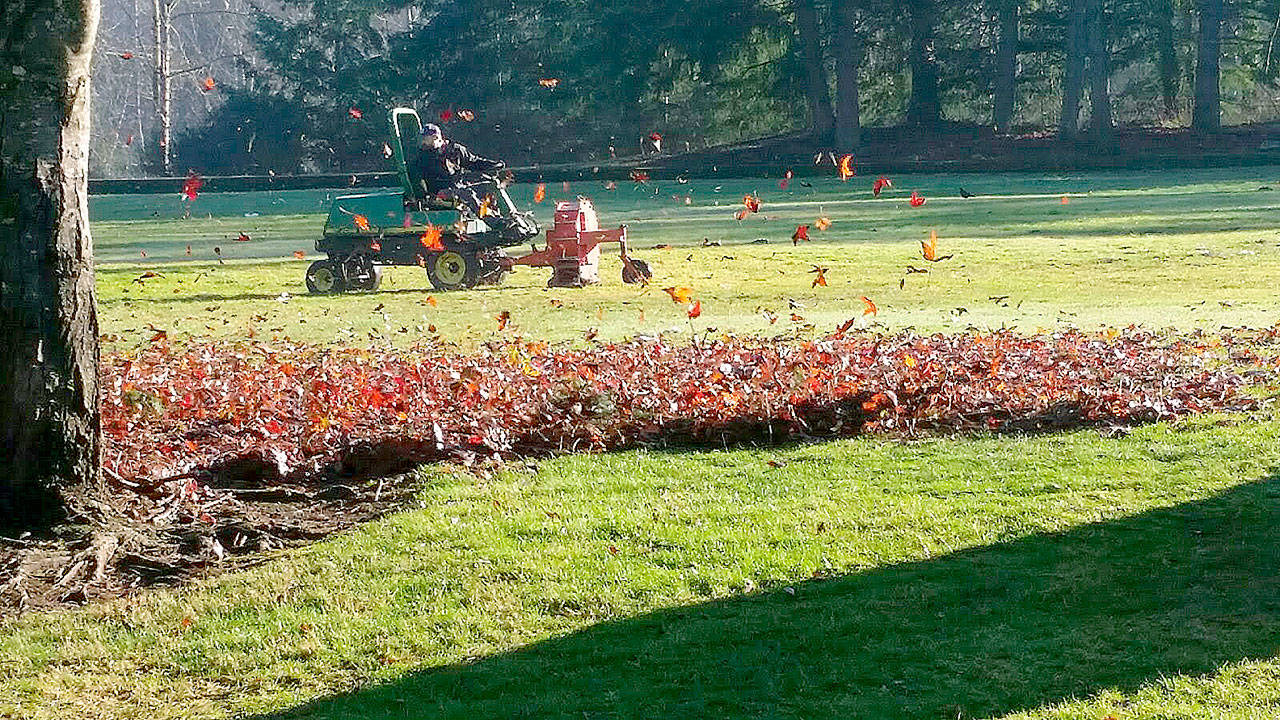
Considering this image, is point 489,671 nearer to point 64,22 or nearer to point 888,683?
point 888,683

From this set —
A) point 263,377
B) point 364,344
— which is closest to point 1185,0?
point 364,344

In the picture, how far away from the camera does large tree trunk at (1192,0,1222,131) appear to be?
4809 centimetres

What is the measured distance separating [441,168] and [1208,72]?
35247mm

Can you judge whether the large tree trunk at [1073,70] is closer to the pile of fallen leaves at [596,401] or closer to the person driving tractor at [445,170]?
the person driving tractor at [445,170]

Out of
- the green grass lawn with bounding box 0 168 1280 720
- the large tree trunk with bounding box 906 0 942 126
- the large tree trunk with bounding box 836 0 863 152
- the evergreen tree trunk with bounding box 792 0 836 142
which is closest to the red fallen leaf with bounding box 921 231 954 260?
the green grass lawn with bounding box 0 168 1280 720

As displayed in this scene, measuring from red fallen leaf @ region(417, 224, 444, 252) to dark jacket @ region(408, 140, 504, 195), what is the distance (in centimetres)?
45

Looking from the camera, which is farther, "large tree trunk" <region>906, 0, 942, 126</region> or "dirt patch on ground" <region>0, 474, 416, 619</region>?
"large tree trunk" <region>906, 0, 942, 126</region>

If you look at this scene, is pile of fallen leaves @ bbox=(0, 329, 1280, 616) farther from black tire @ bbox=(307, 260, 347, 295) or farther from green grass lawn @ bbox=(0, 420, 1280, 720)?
black tire @ bbox=(307, 260, 347, 295)

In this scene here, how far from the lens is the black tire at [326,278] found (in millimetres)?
19828

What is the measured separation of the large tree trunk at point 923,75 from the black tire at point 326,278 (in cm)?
3425

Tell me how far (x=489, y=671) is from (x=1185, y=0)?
50.0 metres

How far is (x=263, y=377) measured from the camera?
412 inches

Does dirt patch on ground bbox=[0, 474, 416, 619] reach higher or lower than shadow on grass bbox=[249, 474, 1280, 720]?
→ higher

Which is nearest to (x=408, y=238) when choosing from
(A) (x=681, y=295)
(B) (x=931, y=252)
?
(A) (x=681, y=295)
